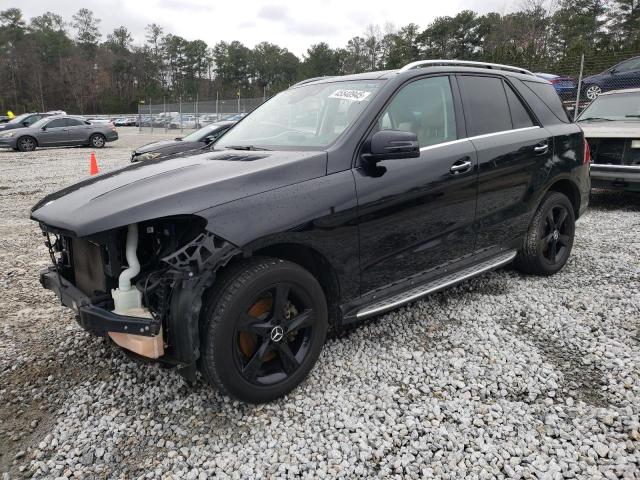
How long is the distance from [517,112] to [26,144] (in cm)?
2135

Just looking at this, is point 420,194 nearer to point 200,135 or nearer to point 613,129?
point 613,129

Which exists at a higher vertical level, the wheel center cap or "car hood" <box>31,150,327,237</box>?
"car hood" <box>31,150,327,237</box>

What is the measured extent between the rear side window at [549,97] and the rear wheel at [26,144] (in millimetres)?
21243

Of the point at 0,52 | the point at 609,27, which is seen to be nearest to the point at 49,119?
the point at 609,27

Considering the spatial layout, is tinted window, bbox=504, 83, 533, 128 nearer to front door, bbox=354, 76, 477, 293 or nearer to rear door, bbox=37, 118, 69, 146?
front door, bbox=354, 76, 477, 293

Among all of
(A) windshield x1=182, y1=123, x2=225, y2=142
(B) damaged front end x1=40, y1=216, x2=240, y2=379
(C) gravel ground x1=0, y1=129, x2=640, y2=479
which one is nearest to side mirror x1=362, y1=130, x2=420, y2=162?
(B) damaged front end x1=40, y1=216, x2=240, y2=379

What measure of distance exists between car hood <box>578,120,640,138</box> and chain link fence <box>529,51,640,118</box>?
6341 millimetres

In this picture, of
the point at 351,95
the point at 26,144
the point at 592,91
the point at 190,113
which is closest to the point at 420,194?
the point at 351,95

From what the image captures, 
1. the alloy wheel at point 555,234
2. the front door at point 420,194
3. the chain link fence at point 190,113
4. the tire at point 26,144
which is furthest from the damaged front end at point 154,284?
the chain link fence at point 190,113

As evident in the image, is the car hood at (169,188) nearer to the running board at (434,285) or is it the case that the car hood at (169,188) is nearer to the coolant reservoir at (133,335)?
the coolant reservoir at (133,335)

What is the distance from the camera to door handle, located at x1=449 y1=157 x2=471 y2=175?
128 inches

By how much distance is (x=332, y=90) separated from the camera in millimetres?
3416

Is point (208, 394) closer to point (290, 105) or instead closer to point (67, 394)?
point (67, 394)

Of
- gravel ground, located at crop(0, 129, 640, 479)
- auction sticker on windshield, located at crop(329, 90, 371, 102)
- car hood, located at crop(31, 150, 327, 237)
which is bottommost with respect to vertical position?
gravel ground, located at crop(0, 129, 640, 479)
